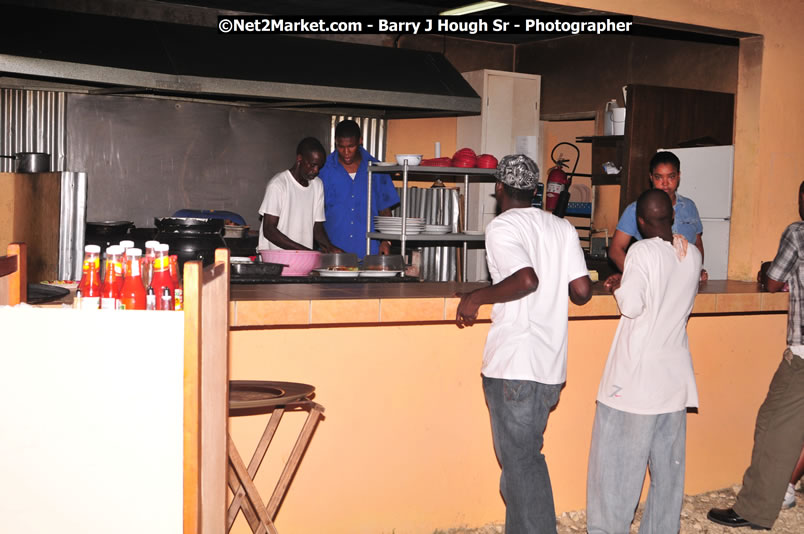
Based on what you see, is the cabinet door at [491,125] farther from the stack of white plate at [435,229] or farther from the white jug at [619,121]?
the stack of white plate at [435,229]

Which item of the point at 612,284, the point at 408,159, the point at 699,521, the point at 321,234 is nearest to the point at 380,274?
the point at 612,284

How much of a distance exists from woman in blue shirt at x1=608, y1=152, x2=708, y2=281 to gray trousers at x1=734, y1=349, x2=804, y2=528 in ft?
2.23

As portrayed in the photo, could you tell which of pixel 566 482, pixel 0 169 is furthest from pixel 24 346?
pixel 0 169

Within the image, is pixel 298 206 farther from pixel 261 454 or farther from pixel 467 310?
pixel 261 454

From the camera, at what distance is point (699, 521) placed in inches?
170

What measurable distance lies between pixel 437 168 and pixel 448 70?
195cm

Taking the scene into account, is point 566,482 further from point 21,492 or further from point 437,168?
point 21,492

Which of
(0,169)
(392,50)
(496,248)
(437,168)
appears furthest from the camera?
(392,50)

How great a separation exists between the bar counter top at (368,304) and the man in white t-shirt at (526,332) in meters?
0.33

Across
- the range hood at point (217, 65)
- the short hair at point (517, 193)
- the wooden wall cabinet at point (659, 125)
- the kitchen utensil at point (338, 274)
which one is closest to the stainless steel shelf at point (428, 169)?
the range hood at point (217, 65)

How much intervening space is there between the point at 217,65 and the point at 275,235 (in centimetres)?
150

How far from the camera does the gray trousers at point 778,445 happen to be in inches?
163

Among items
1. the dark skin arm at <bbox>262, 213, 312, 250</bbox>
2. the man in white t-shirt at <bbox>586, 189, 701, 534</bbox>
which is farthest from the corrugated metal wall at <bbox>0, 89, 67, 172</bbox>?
the man in white t-shirt at <bbox>586, 189, 701, 534</bbox>

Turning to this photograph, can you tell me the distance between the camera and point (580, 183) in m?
9.59
